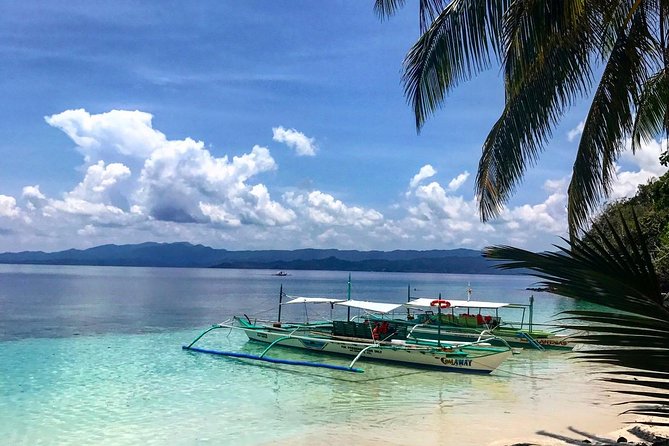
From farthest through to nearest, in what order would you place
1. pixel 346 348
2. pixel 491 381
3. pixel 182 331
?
pixel 182 331, pixel 346 348, pixel 491 381

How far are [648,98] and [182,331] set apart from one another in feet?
80.4

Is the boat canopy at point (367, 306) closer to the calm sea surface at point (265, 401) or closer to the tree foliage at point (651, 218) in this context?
the calm sea surface at point (265, 401)

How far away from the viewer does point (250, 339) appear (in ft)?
70.3

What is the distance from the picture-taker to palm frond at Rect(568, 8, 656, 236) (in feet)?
21.1

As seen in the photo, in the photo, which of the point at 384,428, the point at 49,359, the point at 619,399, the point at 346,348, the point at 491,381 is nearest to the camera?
the point at 384,428

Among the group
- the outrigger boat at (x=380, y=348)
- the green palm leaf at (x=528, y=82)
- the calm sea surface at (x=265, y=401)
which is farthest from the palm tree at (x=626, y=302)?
the outrigger boat at (x=380, y=348)

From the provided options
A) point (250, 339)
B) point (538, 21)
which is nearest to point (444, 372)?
point (250, 339)

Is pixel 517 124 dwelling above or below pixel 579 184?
above

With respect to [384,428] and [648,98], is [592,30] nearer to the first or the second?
[648,98]

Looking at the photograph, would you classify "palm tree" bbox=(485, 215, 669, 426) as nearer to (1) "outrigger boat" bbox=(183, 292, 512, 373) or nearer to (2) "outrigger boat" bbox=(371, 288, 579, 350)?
(1) "outrigger boat" bbox=(183, 292, 512, 373)

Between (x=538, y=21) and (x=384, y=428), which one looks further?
(x=384, y=428)

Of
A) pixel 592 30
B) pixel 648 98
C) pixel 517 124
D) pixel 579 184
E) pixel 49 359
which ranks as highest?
pixel 592 30

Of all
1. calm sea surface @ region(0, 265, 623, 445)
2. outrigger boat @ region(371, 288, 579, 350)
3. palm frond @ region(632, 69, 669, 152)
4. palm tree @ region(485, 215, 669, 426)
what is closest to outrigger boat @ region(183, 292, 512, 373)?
calm sea surface @ region(0, 265, 623, 445)

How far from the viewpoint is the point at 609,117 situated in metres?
6.61
